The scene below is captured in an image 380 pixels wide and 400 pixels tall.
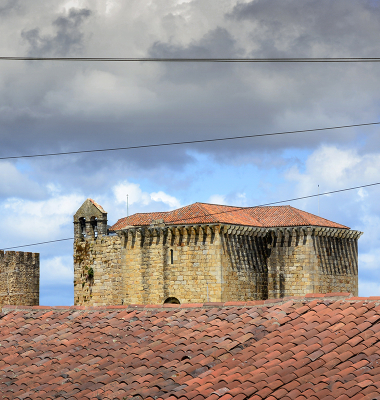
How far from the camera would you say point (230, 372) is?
13836 mm

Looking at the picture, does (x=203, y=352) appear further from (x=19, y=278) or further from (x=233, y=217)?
(x=19, y=278)

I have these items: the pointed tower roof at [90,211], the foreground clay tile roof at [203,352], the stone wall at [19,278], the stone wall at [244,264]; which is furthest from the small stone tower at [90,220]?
the foreground clay tile roof at [203,352]

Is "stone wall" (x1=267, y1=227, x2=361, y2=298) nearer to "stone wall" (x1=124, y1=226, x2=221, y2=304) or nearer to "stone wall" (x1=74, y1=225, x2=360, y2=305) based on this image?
"stone wall" (x1=74, y1=225, x2=360, y2=305)

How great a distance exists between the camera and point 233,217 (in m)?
44.5

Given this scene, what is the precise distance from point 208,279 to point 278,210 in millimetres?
7483

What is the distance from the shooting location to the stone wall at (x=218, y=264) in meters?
41.9

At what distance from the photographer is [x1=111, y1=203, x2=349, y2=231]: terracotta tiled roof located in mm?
43250

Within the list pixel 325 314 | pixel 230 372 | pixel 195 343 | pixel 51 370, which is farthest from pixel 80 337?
pixel 325 314

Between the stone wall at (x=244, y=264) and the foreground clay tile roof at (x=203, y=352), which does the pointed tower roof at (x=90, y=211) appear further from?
the foreground clay tile roof at (x=203, y=352)

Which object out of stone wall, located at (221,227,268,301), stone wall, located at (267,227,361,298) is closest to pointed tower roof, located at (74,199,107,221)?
stone wall, located at (221,227,268,301)

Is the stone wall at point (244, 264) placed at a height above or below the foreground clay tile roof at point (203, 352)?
above

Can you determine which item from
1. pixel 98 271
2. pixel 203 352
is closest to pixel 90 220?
pixel 98 271

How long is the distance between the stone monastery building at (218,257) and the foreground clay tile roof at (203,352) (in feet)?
78.6

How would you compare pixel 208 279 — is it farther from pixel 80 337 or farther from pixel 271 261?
pixel 80 337
